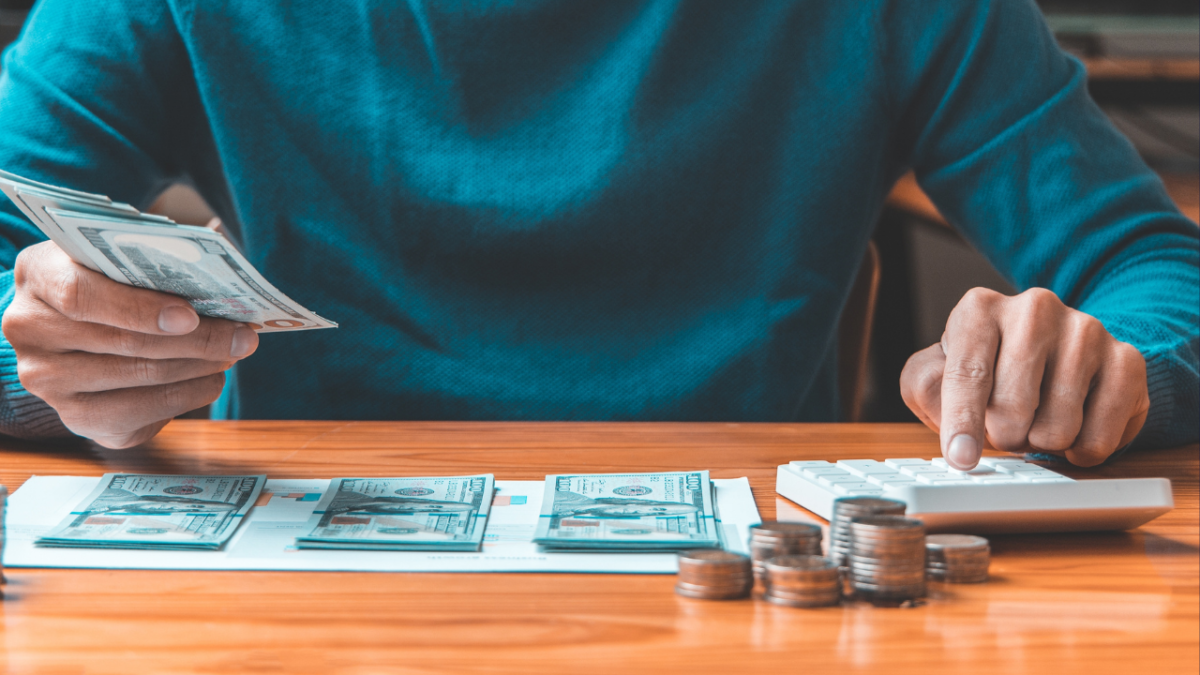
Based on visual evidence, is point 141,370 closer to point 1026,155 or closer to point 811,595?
point 811,595

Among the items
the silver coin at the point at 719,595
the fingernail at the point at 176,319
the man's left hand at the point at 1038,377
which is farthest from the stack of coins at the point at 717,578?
the fingernail at the point at 176,319

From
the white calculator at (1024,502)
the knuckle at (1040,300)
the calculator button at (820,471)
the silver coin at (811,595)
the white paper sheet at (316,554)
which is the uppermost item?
the knuckle at (1040,300)

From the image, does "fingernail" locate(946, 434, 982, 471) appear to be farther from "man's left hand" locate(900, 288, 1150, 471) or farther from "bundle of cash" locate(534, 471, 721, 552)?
"bundle of cash" locate(534, 471, 721, 552)

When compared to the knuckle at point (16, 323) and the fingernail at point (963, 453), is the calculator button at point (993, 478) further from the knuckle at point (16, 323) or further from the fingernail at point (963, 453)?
the knuckle at point (16, 323)

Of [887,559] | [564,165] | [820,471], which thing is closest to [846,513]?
[887,559]

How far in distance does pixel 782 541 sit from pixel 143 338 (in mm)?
407

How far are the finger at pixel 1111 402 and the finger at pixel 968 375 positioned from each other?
79 mm

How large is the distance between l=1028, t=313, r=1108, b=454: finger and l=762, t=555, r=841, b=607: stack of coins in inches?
11.0

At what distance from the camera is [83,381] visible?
0.64 m

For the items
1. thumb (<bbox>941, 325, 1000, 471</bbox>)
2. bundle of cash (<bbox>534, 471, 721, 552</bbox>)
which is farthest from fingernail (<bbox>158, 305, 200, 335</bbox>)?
thumb (<bbox>941, 325, 1000, 471</bbox>)

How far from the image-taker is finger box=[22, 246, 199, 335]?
579 millimetres

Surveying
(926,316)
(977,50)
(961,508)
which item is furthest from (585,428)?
(926,316)

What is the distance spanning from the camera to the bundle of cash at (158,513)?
49 centimetres

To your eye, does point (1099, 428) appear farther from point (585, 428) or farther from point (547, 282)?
point (547, 282)
